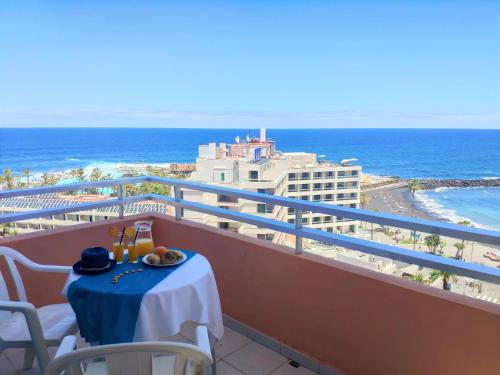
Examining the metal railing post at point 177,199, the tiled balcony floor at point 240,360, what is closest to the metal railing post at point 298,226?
the tiled balcony floor at point 240,360

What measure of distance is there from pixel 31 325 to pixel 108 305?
50 cm

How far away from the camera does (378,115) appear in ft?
182

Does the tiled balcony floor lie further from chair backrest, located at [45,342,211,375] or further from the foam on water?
the foam on water

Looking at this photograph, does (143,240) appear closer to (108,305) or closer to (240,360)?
(108,305)

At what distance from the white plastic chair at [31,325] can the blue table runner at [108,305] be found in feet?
0.83

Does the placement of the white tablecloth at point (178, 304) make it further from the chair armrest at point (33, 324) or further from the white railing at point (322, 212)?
the white railing at point (322, 212)

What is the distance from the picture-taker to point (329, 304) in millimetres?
2197

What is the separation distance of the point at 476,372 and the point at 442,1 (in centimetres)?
3843

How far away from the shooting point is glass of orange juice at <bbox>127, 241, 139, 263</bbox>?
2066 mm

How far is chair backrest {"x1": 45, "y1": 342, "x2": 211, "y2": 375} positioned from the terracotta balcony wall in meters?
1.16

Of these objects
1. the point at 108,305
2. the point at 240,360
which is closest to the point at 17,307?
the point at 108,305

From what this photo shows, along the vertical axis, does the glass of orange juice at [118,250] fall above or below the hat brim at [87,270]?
above

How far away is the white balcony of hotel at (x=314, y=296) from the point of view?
5.55 feet

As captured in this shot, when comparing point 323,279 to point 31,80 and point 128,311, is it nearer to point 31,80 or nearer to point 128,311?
point 128,311
